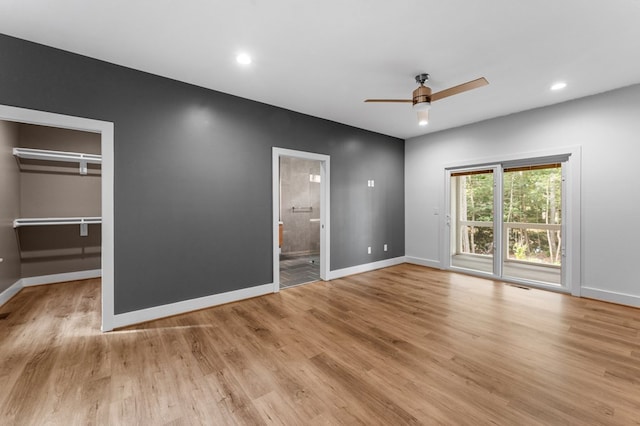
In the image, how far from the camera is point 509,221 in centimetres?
457

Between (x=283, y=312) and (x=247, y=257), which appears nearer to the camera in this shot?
(x=283, y=312)

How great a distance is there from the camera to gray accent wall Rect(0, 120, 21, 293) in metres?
3.36

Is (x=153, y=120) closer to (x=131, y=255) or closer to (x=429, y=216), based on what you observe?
(x=131, y=255)

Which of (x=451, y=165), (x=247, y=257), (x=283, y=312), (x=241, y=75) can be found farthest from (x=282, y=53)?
(x=451, y=165)

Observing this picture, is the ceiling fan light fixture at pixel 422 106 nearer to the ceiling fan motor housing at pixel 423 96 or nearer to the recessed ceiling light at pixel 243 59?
the ceiling fan motor housing at pixel 423 96

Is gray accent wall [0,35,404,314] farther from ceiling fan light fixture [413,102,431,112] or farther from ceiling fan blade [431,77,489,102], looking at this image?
ceiling fan blade [431,77,489,102]

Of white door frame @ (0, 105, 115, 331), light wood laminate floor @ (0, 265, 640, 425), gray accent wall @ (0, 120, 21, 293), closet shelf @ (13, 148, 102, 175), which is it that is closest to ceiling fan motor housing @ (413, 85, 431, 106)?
light wood laminate floor @ (0, 265, 640, 425)

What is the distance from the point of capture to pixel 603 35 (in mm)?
2340

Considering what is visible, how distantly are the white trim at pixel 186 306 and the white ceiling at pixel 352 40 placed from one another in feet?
8.81

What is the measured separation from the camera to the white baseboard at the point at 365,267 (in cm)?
475

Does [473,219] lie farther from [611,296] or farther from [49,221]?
[49,221]

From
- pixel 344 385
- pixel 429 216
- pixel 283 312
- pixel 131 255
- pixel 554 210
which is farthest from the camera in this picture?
pixel 429 216

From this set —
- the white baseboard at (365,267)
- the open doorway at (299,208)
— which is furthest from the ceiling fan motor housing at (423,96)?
the open doorway at (299,208)

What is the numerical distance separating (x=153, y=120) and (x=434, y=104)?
3758 mm
